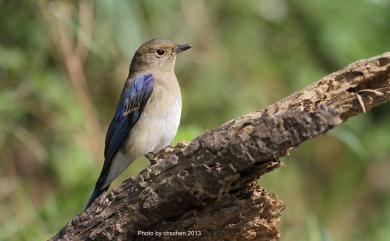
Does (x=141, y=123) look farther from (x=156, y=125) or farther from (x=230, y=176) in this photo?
(x=230, y=176)

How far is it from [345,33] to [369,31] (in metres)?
0.31

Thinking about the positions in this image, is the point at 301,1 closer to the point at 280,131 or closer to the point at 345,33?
the point at 345,33

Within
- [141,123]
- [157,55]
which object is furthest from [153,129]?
[157,55]

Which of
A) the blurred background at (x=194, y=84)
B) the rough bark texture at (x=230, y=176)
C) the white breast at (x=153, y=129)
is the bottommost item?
the rough bark texture at (x=230, y=176)

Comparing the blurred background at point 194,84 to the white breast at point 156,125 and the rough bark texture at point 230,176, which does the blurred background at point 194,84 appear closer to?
the white breast at point 156,125

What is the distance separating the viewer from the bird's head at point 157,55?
5.64 m

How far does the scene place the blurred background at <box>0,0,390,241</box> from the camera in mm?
6500

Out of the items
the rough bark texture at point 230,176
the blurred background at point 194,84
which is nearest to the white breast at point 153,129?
the blurred background at point 194,84

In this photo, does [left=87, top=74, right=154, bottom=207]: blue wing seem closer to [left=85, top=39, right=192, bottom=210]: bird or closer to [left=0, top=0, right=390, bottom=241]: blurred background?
[left=85, top=39, right=192, bottom=210]: bird

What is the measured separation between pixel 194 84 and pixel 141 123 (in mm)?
2739

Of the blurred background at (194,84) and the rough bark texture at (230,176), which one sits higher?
the blurred background at (194,84)

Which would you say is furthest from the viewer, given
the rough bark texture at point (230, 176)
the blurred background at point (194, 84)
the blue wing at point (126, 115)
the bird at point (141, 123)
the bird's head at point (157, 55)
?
the blurred background at point (194, 84)

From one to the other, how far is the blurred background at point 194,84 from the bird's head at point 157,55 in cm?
50

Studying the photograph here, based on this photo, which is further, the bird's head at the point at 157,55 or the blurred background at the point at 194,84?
the blurred background at the point at 194,84
